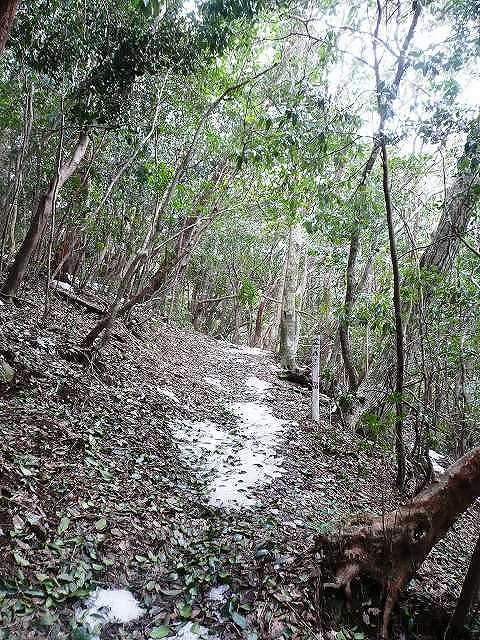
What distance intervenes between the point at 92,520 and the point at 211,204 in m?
9.95

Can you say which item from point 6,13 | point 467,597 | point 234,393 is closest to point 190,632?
point 467,597

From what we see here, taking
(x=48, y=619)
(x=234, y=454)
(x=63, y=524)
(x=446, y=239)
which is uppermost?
(x=446, y=239)

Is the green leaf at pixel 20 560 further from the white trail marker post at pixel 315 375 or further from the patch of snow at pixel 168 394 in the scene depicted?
the white trail marker post at pixel 315 375

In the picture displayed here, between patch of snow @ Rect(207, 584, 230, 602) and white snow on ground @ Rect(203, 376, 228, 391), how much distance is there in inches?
291

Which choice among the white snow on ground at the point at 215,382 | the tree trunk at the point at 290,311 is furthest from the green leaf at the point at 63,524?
the tree trunk at the point at 290,311

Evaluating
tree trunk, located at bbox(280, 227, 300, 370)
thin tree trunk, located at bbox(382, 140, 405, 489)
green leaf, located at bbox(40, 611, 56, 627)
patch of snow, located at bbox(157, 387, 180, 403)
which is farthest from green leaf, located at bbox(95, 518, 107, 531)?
tree trunk, located at bbox(280, 227, 300, 370)

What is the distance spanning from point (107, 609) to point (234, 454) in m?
3.43

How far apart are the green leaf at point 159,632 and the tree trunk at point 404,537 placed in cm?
123

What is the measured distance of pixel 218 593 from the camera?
3.42 meters

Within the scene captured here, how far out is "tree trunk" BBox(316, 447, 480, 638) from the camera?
3412 mm

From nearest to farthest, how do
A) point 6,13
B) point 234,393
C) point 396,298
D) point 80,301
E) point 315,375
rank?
point 6,13 → point 396,298 → point 315,375 → point 234,393 → point 80,301

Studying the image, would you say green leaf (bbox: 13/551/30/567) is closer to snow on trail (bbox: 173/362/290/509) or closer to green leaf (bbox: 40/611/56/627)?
green leaf (bbox: 40/611/56/627)

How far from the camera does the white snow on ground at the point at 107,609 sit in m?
2.97

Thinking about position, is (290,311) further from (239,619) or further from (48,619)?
(48,619)
